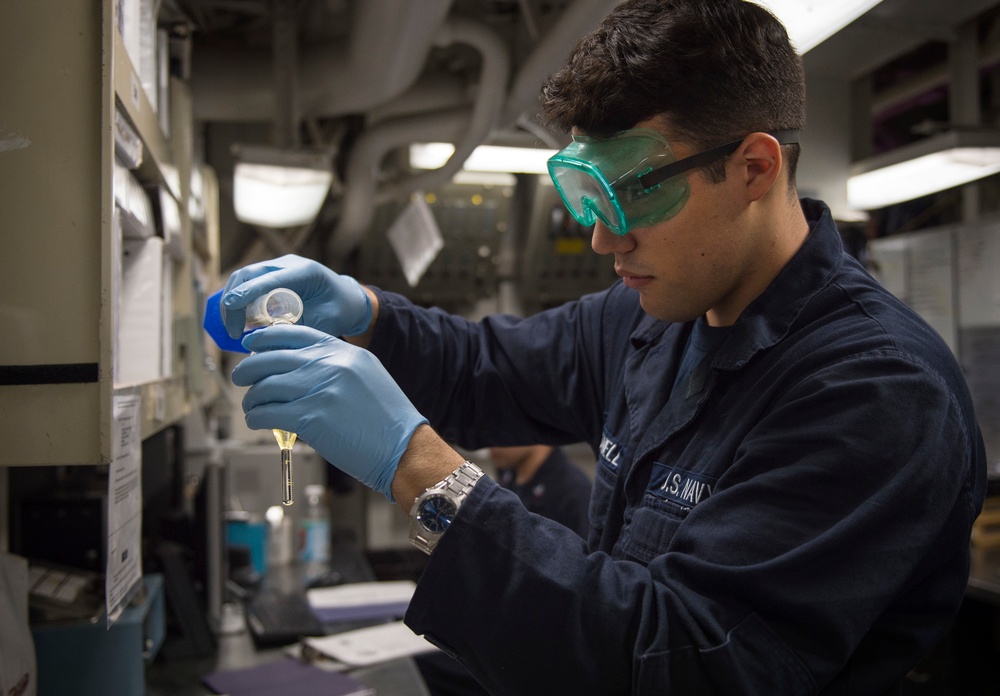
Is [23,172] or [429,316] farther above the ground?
[23,172]

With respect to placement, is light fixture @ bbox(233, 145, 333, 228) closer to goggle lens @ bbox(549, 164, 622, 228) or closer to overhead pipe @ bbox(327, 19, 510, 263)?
overhead pipe @ bbox(327, 19, 510, 263)

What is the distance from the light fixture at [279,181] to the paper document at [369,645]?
1377 millimetres

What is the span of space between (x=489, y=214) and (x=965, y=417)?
319 centimetres

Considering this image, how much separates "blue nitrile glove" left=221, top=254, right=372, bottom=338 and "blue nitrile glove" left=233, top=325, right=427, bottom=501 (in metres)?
0.18

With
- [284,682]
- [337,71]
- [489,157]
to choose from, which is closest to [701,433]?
[284,682]

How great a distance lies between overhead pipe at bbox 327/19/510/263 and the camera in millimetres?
2549

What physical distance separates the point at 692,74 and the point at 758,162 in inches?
6.1

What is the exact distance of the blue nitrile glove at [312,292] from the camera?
1.17 meters

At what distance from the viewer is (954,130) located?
Answer: 2787 millimetres

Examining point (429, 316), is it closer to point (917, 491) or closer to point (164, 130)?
point (164, 130)

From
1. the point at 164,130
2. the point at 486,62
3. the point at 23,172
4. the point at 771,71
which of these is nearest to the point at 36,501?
the point at 164,130

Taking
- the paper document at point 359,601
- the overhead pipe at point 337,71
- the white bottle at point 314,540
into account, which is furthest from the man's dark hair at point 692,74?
the white bottle at point 314,540

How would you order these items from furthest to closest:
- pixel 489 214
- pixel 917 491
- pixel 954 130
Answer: pixel 489 214
pixel 954 130
pixel 917 491

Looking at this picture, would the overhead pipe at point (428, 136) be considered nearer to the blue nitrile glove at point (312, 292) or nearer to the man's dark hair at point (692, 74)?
the blue nitrile glove at point (312, 292)
